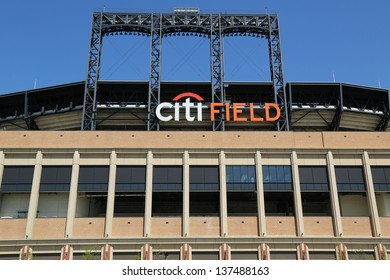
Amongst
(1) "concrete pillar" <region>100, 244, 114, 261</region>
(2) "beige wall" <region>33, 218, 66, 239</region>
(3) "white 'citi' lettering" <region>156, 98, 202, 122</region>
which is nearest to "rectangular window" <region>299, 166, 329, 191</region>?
(3) "white 'citi' lettering" <region>156, 98, 202, 122</region>

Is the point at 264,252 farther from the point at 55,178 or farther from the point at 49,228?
the point at 55,178

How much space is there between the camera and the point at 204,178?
41.6 metres

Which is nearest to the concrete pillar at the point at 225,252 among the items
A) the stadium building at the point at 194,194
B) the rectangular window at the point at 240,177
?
the stadium building at the point at 194,194

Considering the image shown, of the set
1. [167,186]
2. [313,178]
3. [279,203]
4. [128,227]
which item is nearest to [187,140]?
[167,186]

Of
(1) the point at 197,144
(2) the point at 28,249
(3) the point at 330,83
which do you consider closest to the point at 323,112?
(3) the point at 330,83

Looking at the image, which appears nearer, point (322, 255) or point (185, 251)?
point (185, 251)

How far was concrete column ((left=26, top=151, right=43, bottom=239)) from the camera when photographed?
39.0m

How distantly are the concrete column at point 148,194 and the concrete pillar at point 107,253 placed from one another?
320 cm

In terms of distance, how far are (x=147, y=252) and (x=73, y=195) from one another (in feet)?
27.8

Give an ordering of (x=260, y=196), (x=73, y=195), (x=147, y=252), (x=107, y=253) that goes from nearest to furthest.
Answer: (x=107, y=253)
(x=147, y=252)
(x=73, y=195)
(x=260, y=196)

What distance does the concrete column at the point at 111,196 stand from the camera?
39.0 metres

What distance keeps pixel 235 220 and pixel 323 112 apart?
22.8 metres

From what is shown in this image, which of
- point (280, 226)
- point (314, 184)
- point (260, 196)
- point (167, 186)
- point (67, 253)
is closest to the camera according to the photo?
point (67, 253)

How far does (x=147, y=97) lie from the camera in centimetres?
5597
